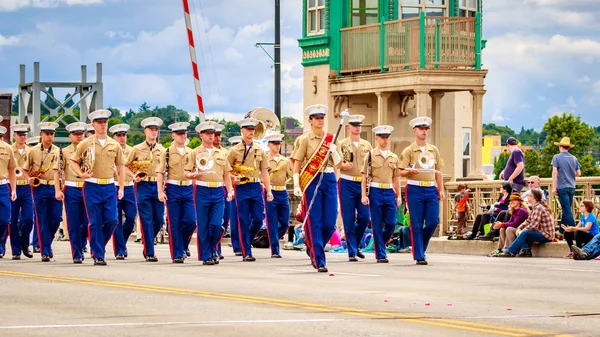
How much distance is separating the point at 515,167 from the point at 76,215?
342 inches

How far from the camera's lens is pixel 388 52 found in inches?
1387

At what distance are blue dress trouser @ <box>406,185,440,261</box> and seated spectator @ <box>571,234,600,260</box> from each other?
2.73 metres

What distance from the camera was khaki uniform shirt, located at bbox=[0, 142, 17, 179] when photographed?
72.6 feet

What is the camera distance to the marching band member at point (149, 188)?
22422 millimetres

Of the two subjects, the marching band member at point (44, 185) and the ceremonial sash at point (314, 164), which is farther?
the marching band member at point (44, 185)

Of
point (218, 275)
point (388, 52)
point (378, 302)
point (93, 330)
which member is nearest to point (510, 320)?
point (378, 302)

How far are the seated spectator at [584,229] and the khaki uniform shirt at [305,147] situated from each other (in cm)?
543

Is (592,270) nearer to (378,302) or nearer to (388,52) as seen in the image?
(378,302)

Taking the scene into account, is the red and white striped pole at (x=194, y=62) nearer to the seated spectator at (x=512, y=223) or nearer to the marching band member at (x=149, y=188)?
the marching band member at (x=149, y=188)

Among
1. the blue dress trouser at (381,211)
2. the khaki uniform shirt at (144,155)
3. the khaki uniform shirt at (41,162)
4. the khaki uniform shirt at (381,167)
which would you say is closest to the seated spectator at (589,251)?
the blue dress trouser at (381,211)

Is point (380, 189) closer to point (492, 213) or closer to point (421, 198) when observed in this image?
point (421, 198)

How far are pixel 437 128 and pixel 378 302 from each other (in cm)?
2250

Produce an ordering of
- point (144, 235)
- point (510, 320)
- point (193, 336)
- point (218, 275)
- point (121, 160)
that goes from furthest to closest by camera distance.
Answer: point (144, 235) < point (121, 160) < point (218, 275) < point (510, 320) < point (193, 336)

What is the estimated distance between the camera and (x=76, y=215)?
21250 mm
